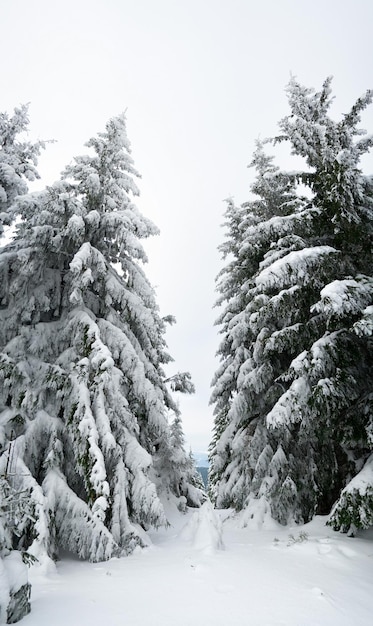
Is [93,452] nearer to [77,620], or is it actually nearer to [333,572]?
[77,620]

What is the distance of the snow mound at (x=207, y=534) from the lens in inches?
290

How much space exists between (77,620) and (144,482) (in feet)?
12.9

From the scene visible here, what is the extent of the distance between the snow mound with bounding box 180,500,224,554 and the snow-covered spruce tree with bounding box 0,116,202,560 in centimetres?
98

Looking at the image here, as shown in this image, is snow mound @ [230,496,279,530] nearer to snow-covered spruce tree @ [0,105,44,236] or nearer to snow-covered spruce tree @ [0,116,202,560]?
snow-covered spruce tree @ [0,116,202,560]

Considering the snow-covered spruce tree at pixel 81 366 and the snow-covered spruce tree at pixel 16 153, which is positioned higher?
the snow-covered spruce tree at pixel 16 153

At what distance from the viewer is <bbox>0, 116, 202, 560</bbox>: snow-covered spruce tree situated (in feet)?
22.3

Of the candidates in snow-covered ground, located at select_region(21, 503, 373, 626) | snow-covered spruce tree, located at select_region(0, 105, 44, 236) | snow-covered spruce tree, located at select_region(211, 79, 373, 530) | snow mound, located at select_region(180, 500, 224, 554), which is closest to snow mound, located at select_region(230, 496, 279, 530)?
snow-covered spruce tree, located at select_region(211, 79, 373, 530)

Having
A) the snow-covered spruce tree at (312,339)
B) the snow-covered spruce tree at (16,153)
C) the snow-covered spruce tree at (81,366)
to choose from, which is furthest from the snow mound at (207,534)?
the snow-covered spruce tree at (16,153)

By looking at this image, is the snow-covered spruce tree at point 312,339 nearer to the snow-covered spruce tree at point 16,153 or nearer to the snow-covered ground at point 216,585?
the snow-covered ground at point 216,585

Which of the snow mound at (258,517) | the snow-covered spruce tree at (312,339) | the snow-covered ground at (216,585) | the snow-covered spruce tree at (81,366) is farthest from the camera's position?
the snow mound at (258,517)

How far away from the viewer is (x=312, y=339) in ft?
30.7

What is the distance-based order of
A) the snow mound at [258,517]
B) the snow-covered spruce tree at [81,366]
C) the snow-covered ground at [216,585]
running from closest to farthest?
the snow-covered ground at [216,585], the snow-covered spruce tree at [81,366], the snow mound at [258,517]

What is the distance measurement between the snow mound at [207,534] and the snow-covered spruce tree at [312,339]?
247 cm

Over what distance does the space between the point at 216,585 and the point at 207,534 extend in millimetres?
2795
